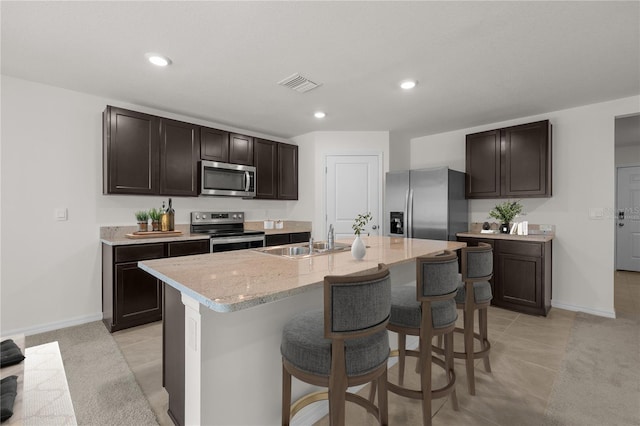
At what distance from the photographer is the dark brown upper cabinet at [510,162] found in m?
3.71

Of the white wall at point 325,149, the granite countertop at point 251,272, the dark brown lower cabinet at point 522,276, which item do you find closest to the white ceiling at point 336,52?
the white wall at point 325,149

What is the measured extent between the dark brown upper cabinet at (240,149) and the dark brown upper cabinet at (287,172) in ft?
1.79

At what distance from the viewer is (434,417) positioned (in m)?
1.82

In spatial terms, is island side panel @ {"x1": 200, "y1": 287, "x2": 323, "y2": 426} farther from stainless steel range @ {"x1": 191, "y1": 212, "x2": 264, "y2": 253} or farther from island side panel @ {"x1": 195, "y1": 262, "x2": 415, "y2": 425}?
stainless steel range @ {"x1": 191, "y1": 212, "x2": 264, "y2": 253}

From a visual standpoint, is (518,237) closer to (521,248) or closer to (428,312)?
(521,248)

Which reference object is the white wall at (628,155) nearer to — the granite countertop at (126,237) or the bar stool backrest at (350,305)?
the granite countertop at (126,237)

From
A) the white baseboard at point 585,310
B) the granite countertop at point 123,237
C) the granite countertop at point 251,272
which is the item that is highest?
the granite countertop at point 123,237

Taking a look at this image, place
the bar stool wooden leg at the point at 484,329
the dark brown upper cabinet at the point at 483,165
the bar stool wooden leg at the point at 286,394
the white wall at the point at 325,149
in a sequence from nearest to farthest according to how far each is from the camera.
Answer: the bar stool wooden leg at the point at 286,394 → the bar stool wooden leg at the point at 484,329 → the dark brown upper cabinet at the point at 483,165 → the white wall at the point at 325,149

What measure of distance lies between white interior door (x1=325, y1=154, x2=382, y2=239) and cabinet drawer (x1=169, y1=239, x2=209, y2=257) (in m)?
1.92

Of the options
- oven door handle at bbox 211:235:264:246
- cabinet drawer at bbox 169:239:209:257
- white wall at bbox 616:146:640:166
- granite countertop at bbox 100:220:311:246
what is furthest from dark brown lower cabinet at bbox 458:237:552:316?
white wall at bbox 616:146:640:166

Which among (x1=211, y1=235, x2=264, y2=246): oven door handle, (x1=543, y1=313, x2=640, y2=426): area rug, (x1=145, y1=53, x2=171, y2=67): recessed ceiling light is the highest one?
(x1=145, y1=53, x2=171, y2=67): recessed ceiling light

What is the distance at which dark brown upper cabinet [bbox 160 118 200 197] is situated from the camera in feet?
11.8

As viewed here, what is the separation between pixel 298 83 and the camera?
2988mm

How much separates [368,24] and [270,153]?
9.56 ft
